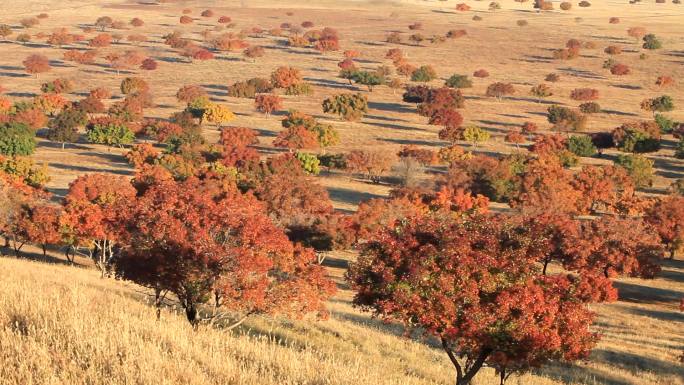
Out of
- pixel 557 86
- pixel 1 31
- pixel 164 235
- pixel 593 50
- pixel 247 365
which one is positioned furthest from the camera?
pixel 1 31

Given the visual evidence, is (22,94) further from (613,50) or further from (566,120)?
(613,50)

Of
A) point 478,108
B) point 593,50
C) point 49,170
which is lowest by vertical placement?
point 49,170

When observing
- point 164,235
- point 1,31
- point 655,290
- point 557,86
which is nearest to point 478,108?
point 557,86

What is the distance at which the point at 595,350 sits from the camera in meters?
35.8

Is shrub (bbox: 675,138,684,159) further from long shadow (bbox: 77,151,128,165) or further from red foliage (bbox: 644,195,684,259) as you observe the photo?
long shadow (bbox: 77,151,128,165)

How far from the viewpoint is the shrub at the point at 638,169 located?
82531 millimetres

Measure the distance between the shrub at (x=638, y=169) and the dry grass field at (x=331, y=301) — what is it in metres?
1.81

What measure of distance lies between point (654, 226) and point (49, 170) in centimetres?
6936

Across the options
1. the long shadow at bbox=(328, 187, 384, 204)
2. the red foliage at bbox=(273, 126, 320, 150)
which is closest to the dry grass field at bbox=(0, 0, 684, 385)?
the long shadow at bbox=(328, 187, 384, 204)

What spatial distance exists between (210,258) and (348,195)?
194 feet

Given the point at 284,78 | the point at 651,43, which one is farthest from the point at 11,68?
the point at 651,43

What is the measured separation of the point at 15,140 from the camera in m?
89.8

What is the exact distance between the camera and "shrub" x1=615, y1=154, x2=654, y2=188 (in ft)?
271

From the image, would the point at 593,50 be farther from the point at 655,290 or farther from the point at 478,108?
the point at 655,290
